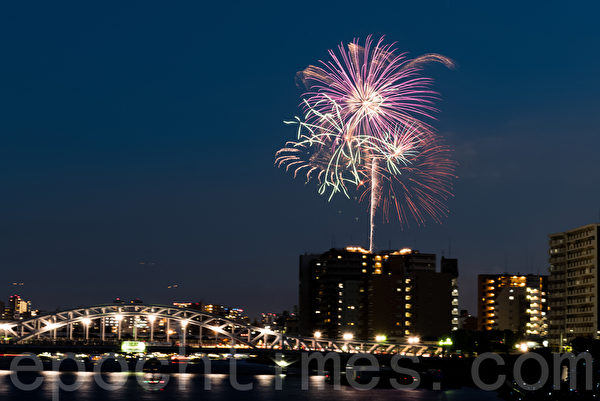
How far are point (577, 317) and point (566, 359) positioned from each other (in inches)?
1354

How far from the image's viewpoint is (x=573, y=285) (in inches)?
6117

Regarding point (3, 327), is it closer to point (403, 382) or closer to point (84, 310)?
point (84, 310)

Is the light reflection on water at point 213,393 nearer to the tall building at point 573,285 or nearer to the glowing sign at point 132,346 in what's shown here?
the glowing sign at point 132,346

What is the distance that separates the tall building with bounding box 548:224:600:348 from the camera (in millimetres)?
148000

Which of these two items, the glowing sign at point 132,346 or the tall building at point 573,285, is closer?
the tall building at point 573,285

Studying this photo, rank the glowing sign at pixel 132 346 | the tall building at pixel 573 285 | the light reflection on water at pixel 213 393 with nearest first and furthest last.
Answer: the light reflection on water at pixel 213 393, the tall building at pixel 573 285, the glowing sign at pixel 132 346

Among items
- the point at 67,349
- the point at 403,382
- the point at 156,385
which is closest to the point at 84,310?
A: the point at 67,349

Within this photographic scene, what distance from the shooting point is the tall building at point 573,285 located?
148m
